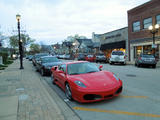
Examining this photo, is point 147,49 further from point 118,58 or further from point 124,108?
point 124,108

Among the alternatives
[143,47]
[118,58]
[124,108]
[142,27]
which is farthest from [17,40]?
[124,108]

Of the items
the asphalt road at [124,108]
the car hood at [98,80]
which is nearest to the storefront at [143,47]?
the asphalt road at [124,108]

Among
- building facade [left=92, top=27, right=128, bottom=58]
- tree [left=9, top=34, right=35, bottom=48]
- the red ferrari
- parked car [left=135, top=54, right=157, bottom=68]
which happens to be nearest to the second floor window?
building facade [left=92, top=27, right=128, bottom=58]

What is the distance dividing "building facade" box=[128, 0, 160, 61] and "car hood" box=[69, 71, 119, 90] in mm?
18064

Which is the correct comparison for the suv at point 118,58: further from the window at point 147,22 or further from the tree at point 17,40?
the tree at point 17,40

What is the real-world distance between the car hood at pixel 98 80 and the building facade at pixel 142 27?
18.1 meters

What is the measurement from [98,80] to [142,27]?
20.7 meters

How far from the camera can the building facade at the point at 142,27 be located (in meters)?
19.9

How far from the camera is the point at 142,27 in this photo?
22.1 meters

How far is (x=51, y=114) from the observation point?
3871 mm

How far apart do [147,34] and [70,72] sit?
19.5m

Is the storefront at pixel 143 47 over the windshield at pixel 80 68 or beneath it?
over

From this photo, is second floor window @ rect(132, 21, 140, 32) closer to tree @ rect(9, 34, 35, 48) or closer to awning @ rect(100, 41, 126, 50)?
awning @ rect(100, 41, 126, 50)

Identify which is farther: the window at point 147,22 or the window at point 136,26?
the window at point 136,26
